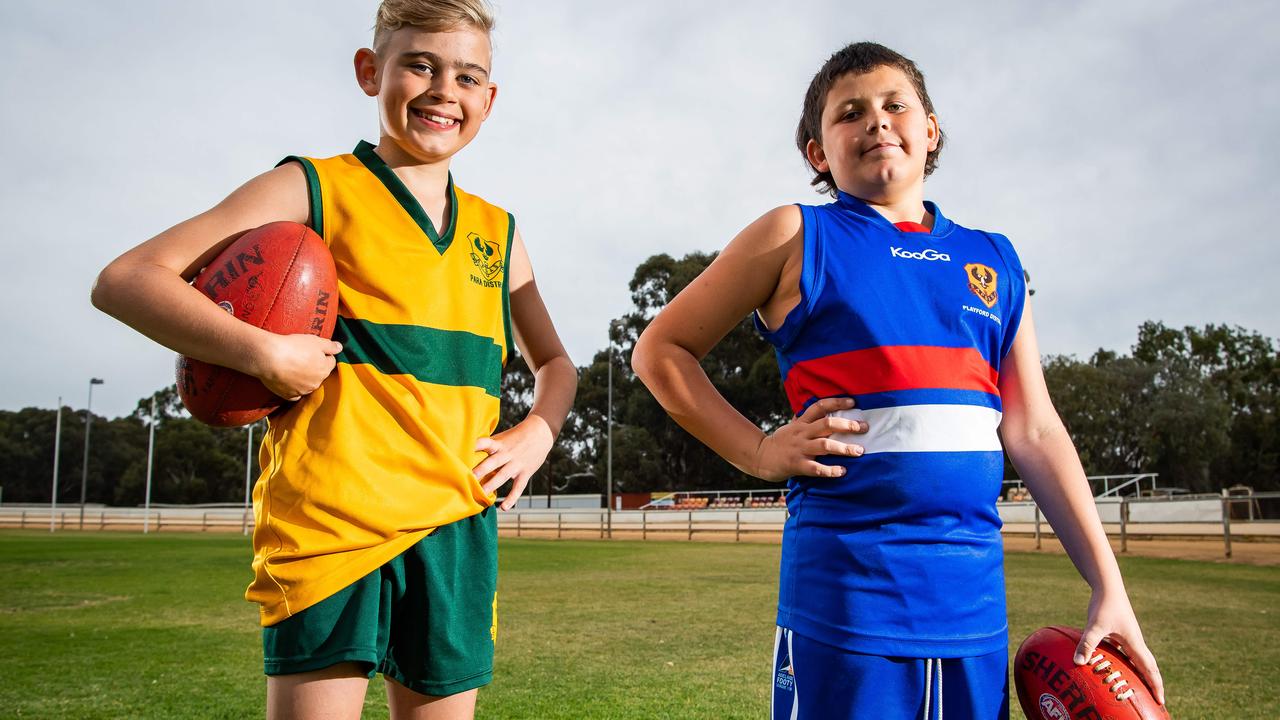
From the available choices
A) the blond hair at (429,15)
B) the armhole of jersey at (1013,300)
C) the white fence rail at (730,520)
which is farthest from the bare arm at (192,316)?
the white fence rail at (730,520)

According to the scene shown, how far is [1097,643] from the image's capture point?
1.83 m

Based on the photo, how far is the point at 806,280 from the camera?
1.88m

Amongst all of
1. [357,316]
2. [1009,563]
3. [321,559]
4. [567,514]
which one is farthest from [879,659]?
[567,514]

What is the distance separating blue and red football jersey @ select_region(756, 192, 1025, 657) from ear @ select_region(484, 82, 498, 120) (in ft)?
2.93

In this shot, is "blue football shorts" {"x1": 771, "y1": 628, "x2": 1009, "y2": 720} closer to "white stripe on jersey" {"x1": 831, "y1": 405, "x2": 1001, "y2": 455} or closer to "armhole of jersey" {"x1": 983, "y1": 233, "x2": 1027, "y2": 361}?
"white stripe on jersey" {"x1": 831, "y1": 405, "x2": 1001, "y2": 455}

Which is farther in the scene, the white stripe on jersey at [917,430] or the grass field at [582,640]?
the grass field at [582,640]

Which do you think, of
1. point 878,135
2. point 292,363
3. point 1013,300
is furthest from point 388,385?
point 1013,300

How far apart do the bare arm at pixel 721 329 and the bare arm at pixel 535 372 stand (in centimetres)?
31

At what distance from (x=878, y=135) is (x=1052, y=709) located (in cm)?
134

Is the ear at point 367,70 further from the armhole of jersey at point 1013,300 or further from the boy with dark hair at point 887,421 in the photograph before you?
the armhole of jersey at point 1013,300

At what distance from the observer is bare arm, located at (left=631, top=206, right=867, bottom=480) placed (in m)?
1.95

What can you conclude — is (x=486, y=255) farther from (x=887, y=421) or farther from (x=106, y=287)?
(x=887, y=421)

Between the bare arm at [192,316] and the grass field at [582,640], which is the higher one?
the bare arm at [192,316]

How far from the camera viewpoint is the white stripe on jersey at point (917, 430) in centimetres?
176
